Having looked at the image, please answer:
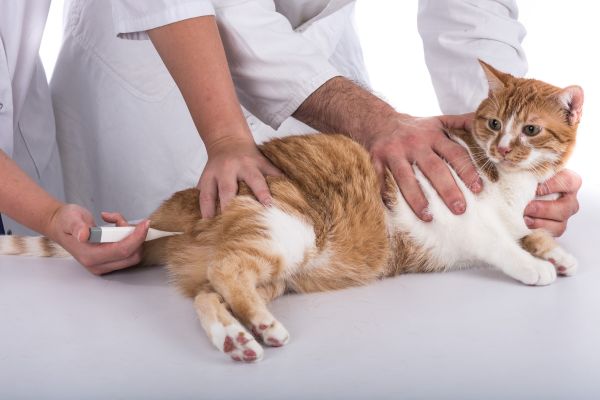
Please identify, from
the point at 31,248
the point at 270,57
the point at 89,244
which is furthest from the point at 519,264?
the point at 31,248

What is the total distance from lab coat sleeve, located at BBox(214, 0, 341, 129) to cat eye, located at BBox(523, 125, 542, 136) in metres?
0.46

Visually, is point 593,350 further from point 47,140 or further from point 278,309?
point 47,140

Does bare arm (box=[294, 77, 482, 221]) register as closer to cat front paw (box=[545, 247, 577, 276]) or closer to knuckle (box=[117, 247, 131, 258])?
cat front paw (box=[545, 247, 577, 276])

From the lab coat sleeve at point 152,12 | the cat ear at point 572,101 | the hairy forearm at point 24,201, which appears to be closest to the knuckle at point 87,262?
the hairy forearm at point 24,201

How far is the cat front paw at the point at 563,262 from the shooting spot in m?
1.41

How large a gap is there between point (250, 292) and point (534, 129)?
0.69 metres

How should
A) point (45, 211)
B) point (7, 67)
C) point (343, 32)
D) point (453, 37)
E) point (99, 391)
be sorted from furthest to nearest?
point (343, 32), point (453, 37), point (7, 67), point (45, 211), point (99, 391)

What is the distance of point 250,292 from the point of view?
1203mm

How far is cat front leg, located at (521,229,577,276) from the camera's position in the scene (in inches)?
55.7

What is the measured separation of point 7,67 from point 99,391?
3.63ft

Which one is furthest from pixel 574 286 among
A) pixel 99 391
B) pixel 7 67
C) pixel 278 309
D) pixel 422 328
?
pixel 7 67

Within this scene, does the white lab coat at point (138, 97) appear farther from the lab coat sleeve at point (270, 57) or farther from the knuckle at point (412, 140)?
the knuckle at point (412, 140)

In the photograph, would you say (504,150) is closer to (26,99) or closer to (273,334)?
(273,334)

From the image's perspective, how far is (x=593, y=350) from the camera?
106cm
